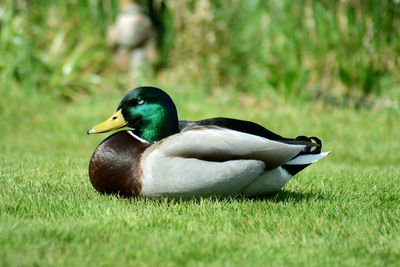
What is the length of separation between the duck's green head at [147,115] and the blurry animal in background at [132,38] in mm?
6796

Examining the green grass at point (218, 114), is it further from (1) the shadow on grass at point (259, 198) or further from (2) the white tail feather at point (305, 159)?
(2) the white tail feather at point (305, 159)

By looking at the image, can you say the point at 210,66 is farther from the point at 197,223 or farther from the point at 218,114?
the point at 197,223

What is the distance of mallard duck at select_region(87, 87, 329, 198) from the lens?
3.29 m

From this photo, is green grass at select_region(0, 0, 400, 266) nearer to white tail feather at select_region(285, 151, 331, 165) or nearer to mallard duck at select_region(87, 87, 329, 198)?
mallard duck at select_region(87, 87, 329, 198)

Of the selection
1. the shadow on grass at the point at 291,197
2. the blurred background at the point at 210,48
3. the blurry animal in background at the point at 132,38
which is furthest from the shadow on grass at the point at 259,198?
the blurry animal in background at the point at 132,38

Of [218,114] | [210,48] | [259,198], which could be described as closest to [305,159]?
[259,198]

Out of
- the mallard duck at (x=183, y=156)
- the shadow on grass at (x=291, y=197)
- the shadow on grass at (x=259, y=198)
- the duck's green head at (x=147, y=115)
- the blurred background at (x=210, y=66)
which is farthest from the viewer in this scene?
the blurred background at (x=210, y=66)

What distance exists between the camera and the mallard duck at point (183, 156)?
3289 mm

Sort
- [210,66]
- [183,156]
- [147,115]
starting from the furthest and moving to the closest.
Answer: [210,66] → [147,115] → [183,156]

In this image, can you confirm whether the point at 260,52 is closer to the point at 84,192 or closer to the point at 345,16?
the point at 345,16

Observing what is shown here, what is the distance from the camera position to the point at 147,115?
3592 mm

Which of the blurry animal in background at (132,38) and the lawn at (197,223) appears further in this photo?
the blurry animal in background at (132,38)

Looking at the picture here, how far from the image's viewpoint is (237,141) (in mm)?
3330

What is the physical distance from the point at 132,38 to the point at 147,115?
283 inches
